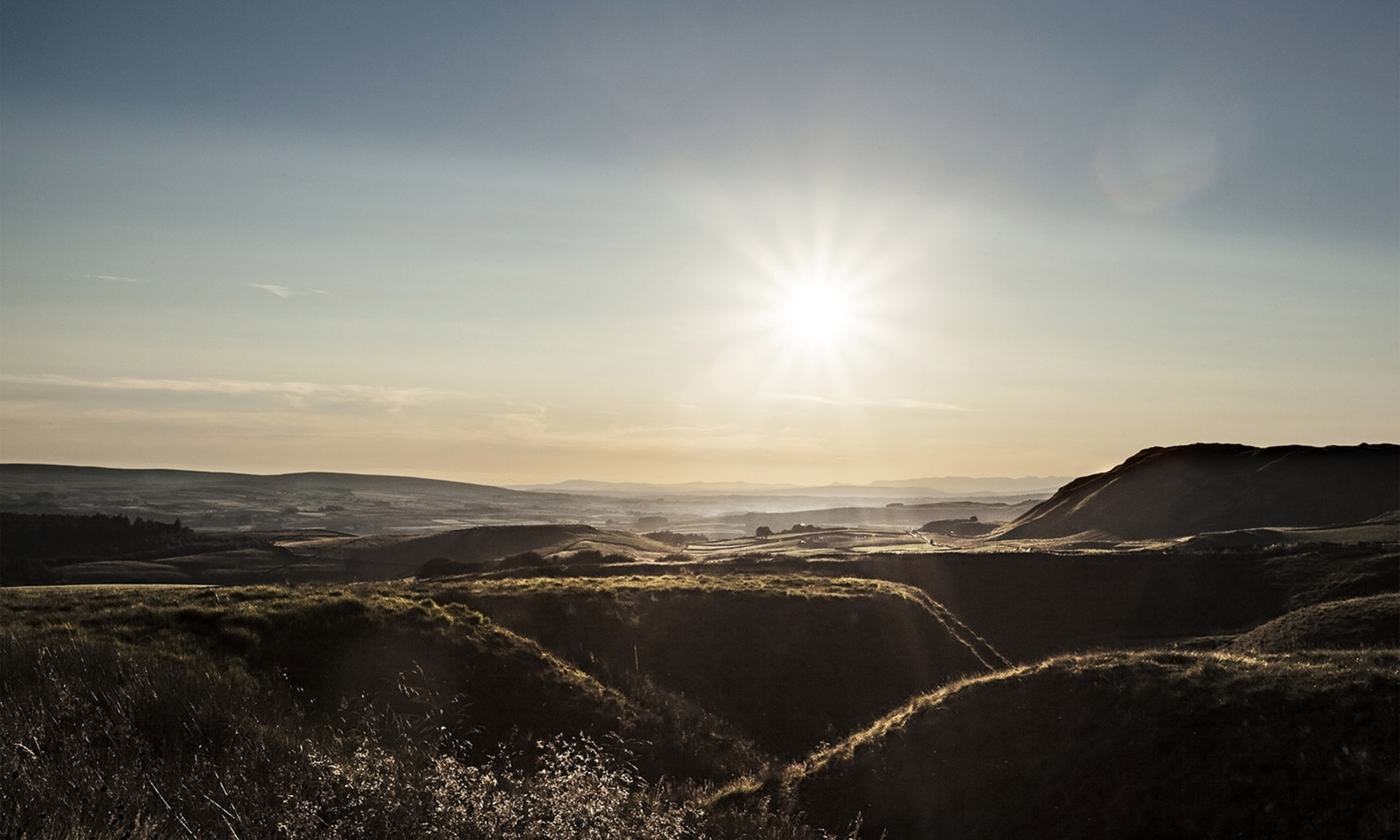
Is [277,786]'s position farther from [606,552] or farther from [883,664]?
[606,552]

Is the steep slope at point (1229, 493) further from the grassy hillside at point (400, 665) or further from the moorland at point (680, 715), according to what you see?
the grassy hillside at point (400, 665)

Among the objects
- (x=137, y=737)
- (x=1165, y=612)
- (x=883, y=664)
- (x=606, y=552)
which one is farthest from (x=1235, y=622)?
(x=137, y=737)

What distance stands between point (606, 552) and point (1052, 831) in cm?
4906

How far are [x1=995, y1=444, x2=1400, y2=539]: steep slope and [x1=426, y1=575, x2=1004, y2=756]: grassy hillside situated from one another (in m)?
49.4

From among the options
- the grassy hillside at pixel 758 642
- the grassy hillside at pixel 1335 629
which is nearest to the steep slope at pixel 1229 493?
the grassy hillside at pixel 1335 629

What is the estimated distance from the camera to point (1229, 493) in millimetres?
75625

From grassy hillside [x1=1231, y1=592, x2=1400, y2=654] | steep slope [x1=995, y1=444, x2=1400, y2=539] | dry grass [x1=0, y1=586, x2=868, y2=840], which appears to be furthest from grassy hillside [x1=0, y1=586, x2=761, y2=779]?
steep slope [x1=995, y1=444, x2=1400, y2=539]

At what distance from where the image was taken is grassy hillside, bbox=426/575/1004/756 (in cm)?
2152

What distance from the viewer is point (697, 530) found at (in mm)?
153125

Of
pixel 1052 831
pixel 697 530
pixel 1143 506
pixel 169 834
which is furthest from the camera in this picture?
pixel 697 530

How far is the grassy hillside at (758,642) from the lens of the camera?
70.6 ft

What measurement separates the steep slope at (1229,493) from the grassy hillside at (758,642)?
1944 inches

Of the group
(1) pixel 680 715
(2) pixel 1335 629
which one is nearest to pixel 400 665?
(1) pixel 680 715

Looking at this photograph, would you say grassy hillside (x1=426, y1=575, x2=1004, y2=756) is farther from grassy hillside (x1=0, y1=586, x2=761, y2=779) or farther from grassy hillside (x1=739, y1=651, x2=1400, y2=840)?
grassy hillside (x1=739, y1=651, x2=1400, y2=840)
